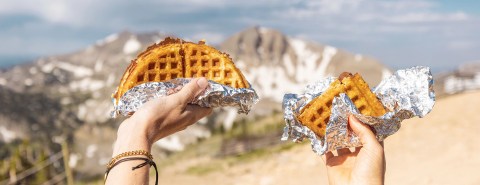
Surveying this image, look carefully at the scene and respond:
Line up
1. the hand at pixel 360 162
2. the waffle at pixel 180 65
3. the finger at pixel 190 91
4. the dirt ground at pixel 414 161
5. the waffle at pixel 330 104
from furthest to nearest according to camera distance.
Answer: the dirt ground at pixel 414 161, the waffle at pixel 180 65, the waffle at pixel 330 104, the finger at pixel 190 91, the hand at pixel 360 162

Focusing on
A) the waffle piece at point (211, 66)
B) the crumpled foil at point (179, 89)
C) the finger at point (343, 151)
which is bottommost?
the finger at point (343, 151)

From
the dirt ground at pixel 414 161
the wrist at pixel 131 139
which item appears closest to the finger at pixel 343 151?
the wrist at pixel 131 139

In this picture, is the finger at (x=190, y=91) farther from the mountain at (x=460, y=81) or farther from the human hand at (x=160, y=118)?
the mountain at (x=460, y=81)

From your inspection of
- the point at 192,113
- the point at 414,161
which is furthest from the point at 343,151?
the point at 414,161

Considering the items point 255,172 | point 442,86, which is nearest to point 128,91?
point 255,172

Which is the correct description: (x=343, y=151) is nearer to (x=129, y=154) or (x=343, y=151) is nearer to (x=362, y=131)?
(x=362, y=131)

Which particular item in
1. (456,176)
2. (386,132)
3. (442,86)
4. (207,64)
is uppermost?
(442,86)

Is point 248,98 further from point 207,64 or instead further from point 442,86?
point 442,86
